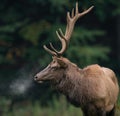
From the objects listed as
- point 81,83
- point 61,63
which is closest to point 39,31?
point 81,83

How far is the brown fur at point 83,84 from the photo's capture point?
12991 mm

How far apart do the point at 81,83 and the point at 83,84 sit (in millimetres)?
31

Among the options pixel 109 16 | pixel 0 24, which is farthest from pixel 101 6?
pixel 0 24

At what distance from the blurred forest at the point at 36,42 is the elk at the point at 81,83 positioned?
10.1 metres

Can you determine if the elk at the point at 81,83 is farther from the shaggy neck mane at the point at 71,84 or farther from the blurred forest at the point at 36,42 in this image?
the blurred forest at the point at 36,42

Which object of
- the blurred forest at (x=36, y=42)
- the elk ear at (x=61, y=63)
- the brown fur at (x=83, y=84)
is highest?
the elk ear at (x=61, y=63)

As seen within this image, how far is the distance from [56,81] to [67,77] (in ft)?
0.56

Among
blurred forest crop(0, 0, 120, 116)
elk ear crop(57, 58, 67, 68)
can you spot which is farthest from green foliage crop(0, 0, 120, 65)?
elk ear crop(57, 58, 67, 68)

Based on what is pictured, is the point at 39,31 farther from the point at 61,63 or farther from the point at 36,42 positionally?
the point at 61,63

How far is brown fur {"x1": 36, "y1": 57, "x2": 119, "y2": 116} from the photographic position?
12991mm

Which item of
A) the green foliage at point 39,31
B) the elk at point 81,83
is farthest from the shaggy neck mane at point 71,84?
the green foliage at point 39,31

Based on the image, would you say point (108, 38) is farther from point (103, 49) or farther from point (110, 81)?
point (110, 81)

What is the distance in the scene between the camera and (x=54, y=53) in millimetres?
13000

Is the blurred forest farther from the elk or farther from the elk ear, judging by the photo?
the elk ear
